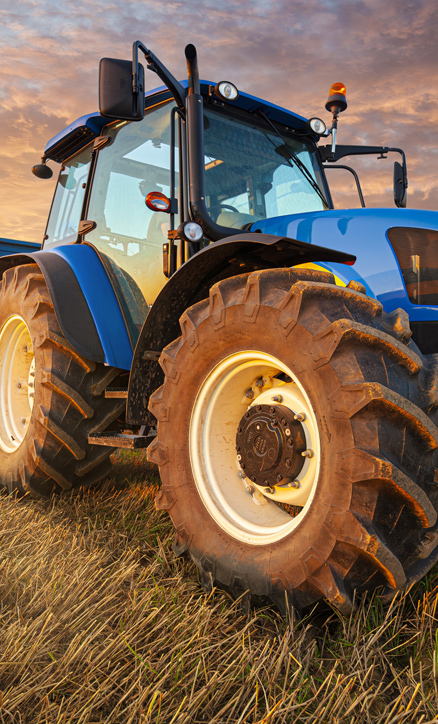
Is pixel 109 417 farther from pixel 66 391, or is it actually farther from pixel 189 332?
pixel 189 332

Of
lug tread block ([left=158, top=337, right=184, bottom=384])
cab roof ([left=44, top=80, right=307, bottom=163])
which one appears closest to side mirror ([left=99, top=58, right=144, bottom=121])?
cab roof ([left=44, top=80, right=307, bottom=163])

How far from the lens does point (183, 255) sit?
2861 millimetres

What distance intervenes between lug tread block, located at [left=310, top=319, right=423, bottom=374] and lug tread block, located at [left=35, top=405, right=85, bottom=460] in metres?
1.78

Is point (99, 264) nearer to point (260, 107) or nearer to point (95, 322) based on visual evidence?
point (95, 322)

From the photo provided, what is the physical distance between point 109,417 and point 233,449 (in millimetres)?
1103

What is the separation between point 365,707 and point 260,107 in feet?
9.67

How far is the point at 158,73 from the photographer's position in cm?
260

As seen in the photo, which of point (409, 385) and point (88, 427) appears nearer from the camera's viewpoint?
point (409, 385)

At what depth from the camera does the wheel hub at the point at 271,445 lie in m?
1.93

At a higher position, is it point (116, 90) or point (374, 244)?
point (116, 90)

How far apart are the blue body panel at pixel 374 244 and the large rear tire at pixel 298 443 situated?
33cm

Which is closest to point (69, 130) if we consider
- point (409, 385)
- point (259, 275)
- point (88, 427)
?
point (88, 427)

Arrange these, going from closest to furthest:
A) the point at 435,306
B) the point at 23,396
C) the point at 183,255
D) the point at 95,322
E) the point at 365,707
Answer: the point at 365,707, the point at 435,306, the point at 183,255, the point at 95,322, the point at 23,396

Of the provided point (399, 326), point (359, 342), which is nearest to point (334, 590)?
point (359, 342)
